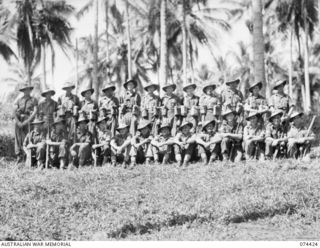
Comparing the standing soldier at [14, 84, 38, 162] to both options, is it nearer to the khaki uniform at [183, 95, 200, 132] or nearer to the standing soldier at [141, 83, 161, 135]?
the standing soldier at [141, 83, 161, 135]

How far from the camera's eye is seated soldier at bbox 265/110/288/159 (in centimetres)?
1031

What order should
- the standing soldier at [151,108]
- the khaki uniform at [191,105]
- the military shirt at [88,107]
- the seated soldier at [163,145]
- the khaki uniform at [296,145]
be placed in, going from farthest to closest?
the military shirt at [88,107] → the standing soldier at [151,108] → the khaki uniform at [191,105] → the seated soldier at [163,145] → the khaki uniform at [296,145]

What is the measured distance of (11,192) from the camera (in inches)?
323

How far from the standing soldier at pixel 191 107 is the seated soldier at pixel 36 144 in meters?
3.00

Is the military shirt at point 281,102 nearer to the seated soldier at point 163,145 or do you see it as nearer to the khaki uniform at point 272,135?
the khaki uniform at point 272,135

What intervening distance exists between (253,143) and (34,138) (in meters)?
4.56

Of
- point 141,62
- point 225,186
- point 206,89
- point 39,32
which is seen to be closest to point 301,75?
point 141,62

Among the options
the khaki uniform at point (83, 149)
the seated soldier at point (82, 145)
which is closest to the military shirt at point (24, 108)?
the seated soldier at point (82, 145)

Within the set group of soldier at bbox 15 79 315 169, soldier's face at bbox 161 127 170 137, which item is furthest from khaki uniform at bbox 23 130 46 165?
soldier's face at bbox 161 127 170 137

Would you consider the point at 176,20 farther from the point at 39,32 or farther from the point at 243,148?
the point at 243,148

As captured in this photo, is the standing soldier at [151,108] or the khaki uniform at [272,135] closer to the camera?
the khaki uniform at [272,135]

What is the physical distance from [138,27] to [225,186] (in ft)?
76.3

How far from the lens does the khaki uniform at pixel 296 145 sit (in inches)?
410

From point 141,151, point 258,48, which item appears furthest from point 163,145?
point 258,48
